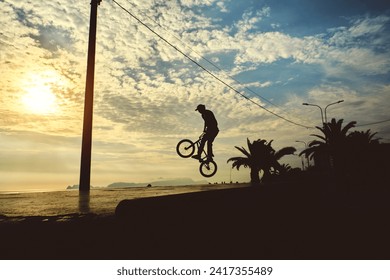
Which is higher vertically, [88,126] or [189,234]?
[88,126]

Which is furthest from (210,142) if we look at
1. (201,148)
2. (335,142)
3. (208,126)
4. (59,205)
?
(335,142)

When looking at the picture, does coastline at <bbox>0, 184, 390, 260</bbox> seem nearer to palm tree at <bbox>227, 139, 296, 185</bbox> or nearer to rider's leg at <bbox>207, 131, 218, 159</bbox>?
rider's leg at <bbox>207, 131, 218, 159</bbox>

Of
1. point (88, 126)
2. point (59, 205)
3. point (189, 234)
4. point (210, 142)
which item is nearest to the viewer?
point (189, 234)

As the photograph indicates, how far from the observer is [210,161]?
36.9 feet

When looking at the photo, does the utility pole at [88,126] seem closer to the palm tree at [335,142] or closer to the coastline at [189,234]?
the coastline at [189,234]

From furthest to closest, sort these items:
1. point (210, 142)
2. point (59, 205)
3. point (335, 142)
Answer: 1. point (335, 142)
2. point (210, 142)
3. point (59, 205)

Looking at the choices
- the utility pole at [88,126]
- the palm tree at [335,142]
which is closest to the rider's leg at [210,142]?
the utility pole at [88,126]

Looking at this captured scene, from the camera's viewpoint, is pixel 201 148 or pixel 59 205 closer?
pixel 59 205

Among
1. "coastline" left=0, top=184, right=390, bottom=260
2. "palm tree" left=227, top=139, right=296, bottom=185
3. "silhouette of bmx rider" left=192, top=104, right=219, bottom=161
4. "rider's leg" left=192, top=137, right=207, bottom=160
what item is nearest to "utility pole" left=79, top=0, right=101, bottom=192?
"rider's leg" left=192, top=137, right=207, bottom=160

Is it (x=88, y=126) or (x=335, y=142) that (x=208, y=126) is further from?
(x=335, y=142)

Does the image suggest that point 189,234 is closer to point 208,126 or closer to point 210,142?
point 208,126

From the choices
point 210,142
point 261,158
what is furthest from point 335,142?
point 210,142

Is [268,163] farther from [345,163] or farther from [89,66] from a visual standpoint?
[89,66]

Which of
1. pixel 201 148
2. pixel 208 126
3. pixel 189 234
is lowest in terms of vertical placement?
pixel 189 234
